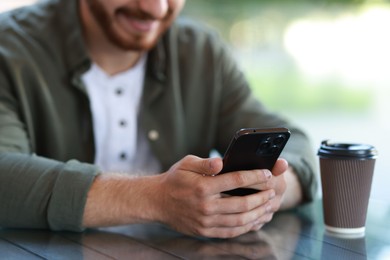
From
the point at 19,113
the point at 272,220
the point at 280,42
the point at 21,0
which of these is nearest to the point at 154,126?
A: the point at 19,113

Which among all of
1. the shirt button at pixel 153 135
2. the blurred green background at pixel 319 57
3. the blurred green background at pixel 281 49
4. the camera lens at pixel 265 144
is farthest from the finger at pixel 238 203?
the blurred green background at pixel 281 49

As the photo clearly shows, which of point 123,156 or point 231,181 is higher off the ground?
point 231,181

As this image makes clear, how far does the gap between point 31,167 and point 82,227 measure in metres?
0.17

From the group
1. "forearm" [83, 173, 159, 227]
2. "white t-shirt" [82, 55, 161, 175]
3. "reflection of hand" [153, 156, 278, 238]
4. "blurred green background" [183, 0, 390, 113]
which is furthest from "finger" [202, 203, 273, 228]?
"blurred green background" [183, 0, 390, 113]

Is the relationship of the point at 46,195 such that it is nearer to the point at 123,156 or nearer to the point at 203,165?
the point at 203,165

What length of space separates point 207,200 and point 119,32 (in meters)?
0.83

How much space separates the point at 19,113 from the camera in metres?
1.71

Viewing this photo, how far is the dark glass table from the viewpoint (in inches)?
42.6

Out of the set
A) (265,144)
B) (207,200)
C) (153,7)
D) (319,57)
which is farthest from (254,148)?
(319,57)

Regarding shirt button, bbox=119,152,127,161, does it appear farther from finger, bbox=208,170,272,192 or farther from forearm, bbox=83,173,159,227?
finger, bbox=208,170,272,192

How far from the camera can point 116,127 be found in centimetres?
187

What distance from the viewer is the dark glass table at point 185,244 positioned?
1083 millimetres

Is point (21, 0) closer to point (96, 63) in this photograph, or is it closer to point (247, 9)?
point (247, 9)

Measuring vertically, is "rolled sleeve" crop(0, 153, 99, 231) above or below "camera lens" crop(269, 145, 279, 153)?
below
